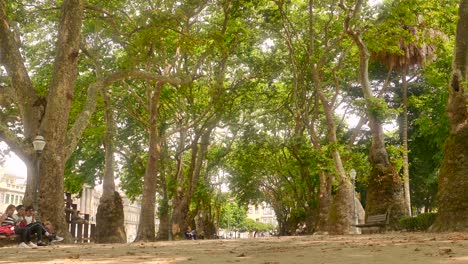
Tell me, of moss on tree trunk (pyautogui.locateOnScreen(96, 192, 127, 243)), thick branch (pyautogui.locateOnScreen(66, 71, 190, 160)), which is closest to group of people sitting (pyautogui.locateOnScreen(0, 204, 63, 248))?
thick branch (pyautogui.locateOnScreen(66, 71, 190, 160))

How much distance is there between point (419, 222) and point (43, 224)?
11632mm

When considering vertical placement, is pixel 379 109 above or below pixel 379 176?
above

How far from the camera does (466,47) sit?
12.7m

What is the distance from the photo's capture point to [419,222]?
51.6 ft

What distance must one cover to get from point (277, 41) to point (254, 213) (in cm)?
14221

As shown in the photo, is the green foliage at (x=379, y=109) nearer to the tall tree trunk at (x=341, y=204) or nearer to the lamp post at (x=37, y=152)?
the tall tree trunk at (x=341, y=204)

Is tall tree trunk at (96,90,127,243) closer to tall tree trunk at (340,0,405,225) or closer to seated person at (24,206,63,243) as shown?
seated person at (24,206,63,243)

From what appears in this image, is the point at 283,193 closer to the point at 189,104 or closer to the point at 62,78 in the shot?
the point at 189,104

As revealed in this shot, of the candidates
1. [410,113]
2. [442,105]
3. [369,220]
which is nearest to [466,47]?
[369,220]

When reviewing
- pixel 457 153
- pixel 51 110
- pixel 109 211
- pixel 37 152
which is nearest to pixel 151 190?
pixel 109 211

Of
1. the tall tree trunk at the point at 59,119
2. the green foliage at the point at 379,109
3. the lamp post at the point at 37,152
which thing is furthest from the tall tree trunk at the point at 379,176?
the lamp post at the point at 37,152

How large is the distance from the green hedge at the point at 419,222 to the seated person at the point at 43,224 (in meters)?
11.0

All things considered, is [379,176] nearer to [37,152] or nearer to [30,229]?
[37,152]

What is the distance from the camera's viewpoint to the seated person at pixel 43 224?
493 inches
